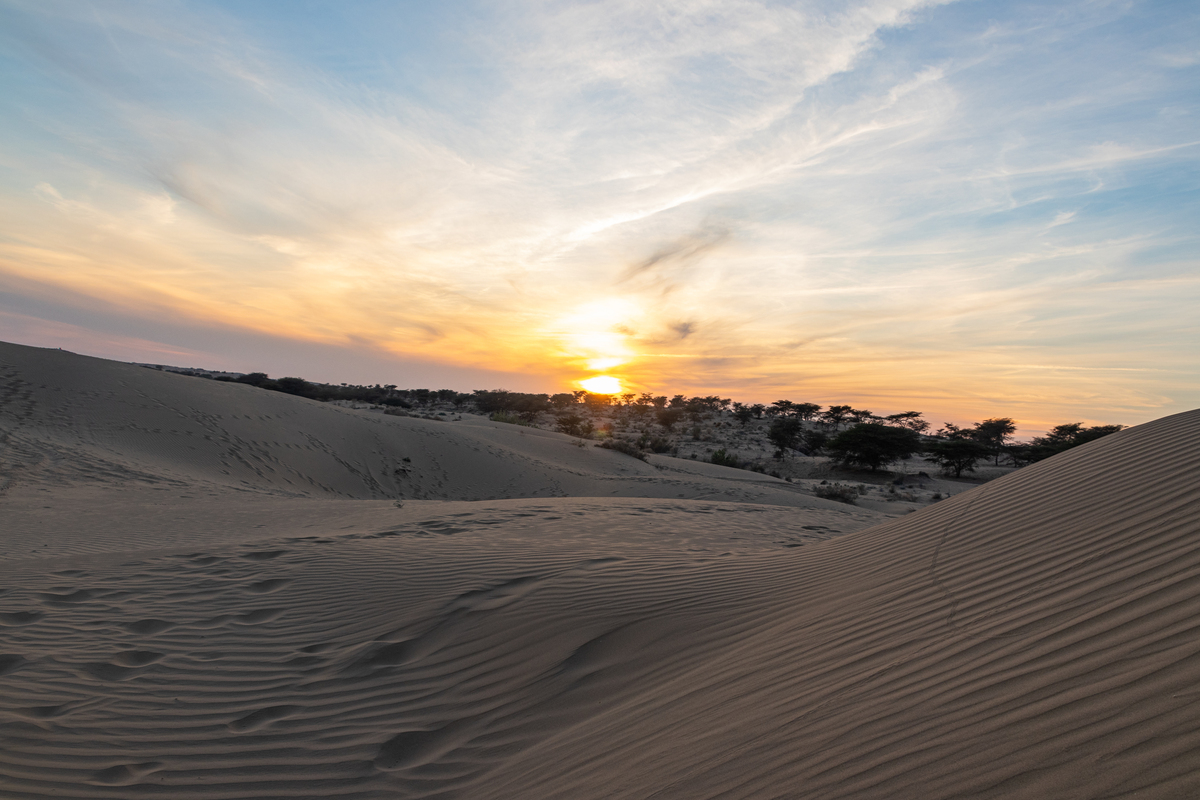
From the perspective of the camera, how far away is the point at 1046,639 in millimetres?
2617

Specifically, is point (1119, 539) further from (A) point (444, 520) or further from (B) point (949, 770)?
(A) point (444, 520)

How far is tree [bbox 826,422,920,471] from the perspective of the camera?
30500 mm

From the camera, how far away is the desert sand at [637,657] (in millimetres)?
2152

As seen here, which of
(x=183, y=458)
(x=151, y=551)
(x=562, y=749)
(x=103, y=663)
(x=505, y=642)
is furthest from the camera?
(x=183, y=458)

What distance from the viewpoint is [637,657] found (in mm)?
4312

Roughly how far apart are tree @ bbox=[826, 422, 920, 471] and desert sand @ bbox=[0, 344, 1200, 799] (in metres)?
24.3

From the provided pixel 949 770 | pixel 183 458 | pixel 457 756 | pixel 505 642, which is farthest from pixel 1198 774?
Answer: pixel 183 458

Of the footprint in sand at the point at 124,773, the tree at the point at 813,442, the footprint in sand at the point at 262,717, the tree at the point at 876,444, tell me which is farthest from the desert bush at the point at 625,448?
the footprint in sand at the point at 124,773

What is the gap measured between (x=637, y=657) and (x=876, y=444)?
29331 millimetres

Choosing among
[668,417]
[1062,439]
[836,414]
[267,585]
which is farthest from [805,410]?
[267,585]

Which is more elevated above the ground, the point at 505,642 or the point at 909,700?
the point at 909,700

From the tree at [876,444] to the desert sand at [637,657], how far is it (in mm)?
24345

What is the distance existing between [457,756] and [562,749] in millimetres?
617

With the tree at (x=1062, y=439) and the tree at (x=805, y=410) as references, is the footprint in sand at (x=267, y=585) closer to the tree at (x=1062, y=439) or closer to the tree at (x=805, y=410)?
the tree at (x=1062, y=439)
